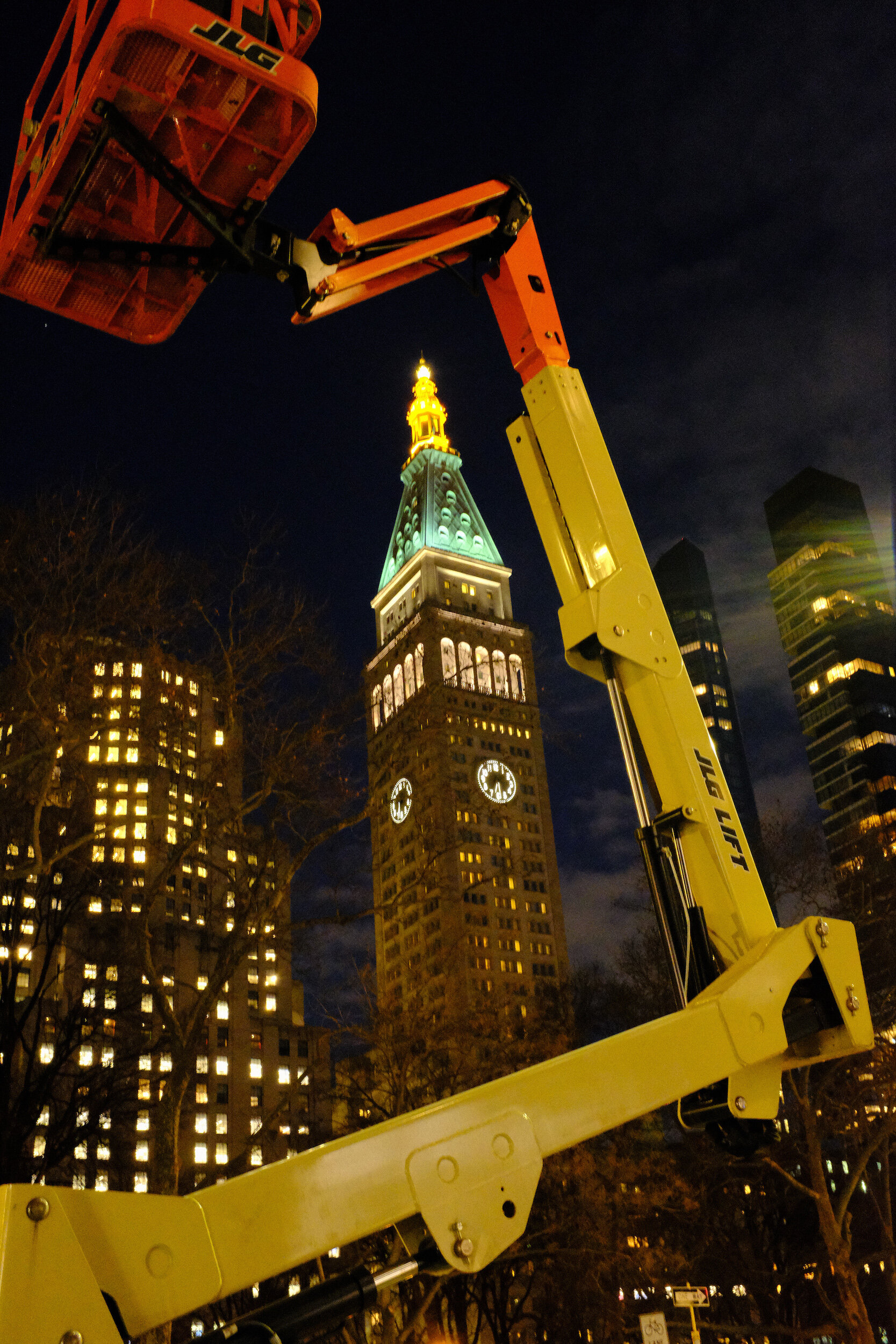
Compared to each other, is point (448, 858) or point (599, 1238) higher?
point (448, 858)

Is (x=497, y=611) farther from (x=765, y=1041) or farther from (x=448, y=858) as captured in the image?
(x=765, y=1041)

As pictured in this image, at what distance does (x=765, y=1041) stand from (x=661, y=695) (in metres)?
2.40

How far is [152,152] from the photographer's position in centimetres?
660

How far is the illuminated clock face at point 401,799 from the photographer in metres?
17.1

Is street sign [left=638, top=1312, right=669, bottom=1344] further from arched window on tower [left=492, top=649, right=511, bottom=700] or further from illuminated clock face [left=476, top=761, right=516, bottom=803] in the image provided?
illuminated clock face [left=476, top=761, right=516, bottom=803]

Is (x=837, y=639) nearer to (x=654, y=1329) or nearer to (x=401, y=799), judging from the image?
(x=654, y=1329)

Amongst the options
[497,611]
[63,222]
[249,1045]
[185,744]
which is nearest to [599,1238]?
[185,744]

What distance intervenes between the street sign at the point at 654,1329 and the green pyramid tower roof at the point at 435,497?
97.6 meters

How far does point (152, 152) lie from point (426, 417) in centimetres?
11471

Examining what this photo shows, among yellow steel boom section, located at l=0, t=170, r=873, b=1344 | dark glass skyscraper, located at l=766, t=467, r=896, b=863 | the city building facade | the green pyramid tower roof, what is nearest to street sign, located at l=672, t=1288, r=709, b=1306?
the city building facade

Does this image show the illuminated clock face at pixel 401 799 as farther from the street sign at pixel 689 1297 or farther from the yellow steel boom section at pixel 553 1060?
the yellow steel boom section at pixel 553 1060

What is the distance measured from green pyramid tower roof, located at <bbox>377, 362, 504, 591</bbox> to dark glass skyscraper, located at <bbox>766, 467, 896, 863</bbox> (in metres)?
56.2

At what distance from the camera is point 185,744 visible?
55.2ft

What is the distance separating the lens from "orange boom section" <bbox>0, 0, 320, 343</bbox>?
6.37 metres
